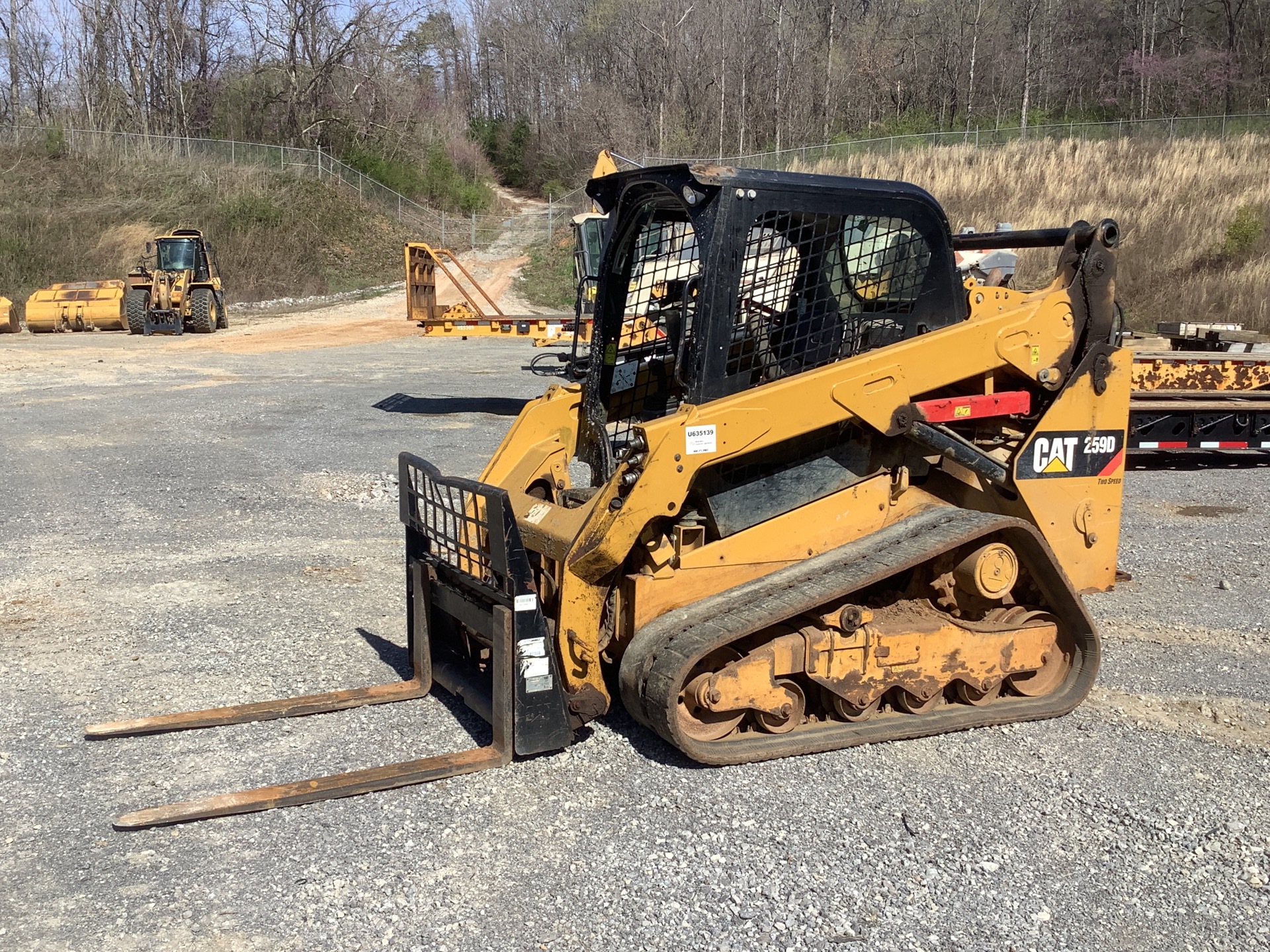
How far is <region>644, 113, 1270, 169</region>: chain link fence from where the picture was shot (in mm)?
33188

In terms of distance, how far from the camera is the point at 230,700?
5125mm

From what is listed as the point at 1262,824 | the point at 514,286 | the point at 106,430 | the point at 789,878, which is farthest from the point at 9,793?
the point at 514,286

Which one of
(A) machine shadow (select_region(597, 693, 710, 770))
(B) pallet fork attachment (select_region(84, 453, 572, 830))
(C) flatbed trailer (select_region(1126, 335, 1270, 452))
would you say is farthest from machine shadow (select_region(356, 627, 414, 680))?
(C) flatbed trailer (select_region(1126, 335, 1270, 452))

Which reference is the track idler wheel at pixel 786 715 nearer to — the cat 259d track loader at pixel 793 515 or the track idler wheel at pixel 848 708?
the cat 259d track loader at pixel 793 515

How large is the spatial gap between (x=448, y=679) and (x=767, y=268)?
225 centimetres

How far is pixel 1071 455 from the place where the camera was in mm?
4898

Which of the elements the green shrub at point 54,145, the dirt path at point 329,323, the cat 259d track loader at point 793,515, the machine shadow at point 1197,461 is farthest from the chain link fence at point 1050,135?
the cat 259d track loader at point 793,515

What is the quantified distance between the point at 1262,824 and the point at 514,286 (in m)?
32.2

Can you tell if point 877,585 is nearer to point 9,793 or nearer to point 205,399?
point 9,793

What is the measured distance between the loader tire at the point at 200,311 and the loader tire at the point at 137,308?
3.10ft

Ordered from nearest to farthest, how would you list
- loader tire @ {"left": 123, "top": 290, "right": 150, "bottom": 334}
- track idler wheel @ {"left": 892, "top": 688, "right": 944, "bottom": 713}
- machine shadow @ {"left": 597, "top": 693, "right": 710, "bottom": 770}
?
1. machine shadow @ {"left": 597, "top": 693, "right": 710, "bottom": 770}
2. track idler wheel @ {"left": 892, "top": 688, "right": 944, "bottom": 713}
3. loader tire @ {"left": 123, "top": 290, "right": 150, "bottom": 334}

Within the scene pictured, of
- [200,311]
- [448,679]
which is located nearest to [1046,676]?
[448,679]

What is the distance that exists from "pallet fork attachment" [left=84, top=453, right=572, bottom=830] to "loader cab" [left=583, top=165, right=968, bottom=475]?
0.87 meters

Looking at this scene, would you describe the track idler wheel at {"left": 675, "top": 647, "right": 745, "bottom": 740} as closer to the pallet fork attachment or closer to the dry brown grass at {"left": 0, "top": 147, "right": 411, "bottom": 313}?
the pallet fork attachment
